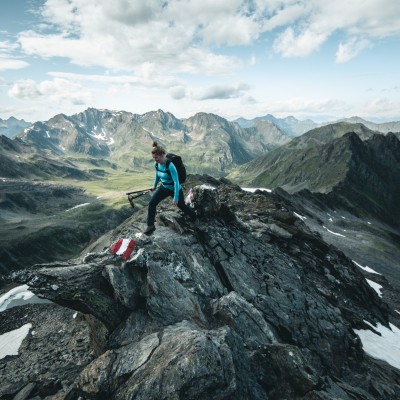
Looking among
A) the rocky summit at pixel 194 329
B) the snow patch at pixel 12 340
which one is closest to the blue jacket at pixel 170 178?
the rocky summit at pixel 194 329

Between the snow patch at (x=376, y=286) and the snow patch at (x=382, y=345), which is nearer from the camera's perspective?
the snow patch at (x=382, y=345)

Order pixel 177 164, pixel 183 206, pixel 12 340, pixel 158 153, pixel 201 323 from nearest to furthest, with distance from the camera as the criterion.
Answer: pixel 201 323
pixel 158 153
pixel 177 164
pixel 183 206
pixel 12 340

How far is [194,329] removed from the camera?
542 inches

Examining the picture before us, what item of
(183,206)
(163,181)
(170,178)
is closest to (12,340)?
(183,206)

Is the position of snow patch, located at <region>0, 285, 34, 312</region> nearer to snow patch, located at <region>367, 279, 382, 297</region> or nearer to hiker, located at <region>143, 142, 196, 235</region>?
hiker, located at <region>143, 142, 196, 235</region>

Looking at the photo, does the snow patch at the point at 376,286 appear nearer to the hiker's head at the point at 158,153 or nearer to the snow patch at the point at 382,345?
the snow patch at the point at 382,345

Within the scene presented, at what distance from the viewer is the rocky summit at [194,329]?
12.1 metres

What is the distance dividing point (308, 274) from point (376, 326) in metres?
9.58

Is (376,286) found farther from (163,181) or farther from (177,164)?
(177,164)

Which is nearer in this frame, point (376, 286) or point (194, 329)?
point (194, 329)

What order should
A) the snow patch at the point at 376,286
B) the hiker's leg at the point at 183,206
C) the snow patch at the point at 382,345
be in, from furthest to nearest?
the snow patch at the point at 376,286
the snow patch at the point at 382,345
the hiker's leg at the point at 183,206

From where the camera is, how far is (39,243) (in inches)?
6644

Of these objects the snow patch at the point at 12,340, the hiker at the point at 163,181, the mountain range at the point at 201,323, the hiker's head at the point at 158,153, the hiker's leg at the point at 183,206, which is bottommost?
the snow patch at the point at 12,340

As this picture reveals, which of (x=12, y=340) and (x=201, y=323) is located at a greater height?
(x=201, y=323)
